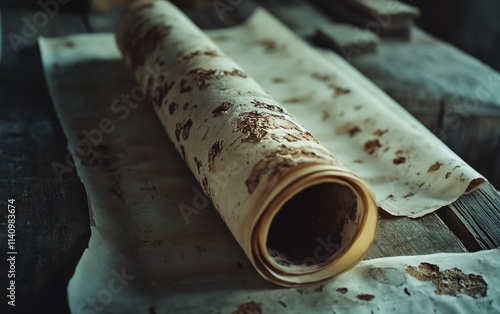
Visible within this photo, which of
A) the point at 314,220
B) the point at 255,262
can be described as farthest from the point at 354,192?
the point at 255,262

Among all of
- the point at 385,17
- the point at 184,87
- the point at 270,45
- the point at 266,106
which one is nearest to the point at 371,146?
the point at 266,106

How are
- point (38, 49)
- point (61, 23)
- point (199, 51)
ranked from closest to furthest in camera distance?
1. point (199, 51)
2. point (38, 49)
3. point (61, 23)

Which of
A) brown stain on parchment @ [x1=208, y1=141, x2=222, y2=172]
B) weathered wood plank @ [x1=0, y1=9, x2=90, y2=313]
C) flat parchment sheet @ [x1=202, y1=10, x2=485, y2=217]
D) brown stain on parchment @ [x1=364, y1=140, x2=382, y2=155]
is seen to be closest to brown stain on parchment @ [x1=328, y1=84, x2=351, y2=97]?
flat parchment sheet @ [x1=202, y1=10, x2=485, y2=217]

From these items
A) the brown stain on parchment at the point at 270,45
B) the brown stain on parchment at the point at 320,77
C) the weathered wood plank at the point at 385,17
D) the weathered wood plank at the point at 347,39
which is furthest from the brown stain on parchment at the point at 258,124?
the weathered wood plank at the point at 385,17

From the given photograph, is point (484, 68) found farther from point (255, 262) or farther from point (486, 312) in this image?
point (255, 262)

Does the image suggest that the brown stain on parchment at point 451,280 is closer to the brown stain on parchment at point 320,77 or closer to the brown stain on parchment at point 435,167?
the brown stain on parchment at point 435,167

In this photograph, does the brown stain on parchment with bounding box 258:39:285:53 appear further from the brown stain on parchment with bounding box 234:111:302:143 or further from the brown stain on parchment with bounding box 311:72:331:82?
the brown stain on parchment with bounding box 234:111:302:143

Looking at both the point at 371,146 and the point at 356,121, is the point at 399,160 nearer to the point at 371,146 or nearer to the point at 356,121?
the point at 371,146
